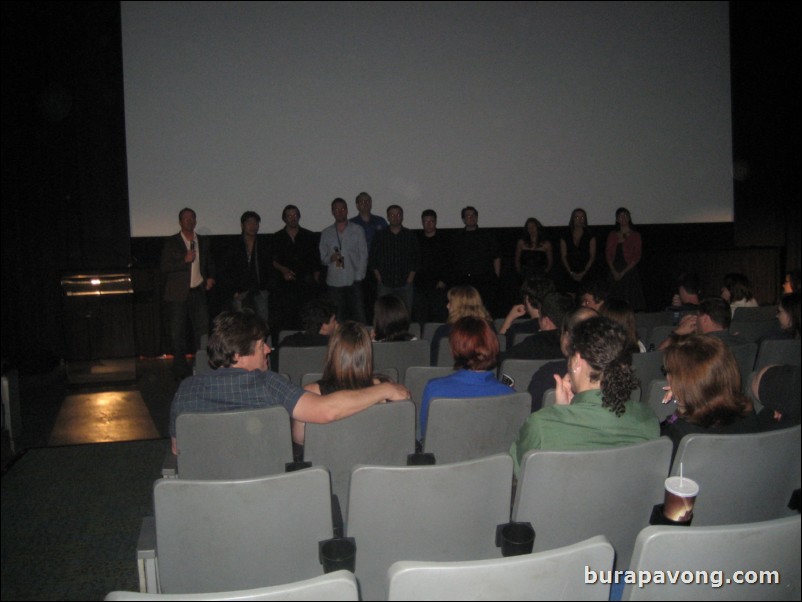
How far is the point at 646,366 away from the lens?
3348 millimetres

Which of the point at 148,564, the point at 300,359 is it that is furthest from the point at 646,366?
the point at 148,564

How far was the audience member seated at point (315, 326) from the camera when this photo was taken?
153 inches

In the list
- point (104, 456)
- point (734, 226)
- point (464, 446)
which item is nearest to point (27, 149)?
point (104, 456)

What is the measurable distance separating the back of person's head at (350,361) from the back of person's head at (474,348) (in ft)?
1.33

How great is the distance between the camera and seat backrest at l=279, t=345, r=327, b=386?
12.1 feet

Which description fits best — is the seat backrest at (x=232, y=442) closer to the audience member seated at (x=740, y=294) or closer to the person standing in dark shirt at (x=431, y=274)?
the audience member seated at (x=740, y=294)

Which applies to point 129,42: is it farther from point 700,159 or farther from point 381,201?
point 700,159

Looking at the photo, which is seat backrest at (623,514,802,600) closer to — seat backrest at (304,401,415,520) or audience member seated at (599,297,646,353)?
seat backrest at (304,401,415,520)

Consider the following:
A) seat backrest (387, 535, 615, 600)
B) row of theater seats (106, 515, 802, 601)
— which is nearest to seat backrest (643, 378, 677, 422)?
row of theater seats (106, 515, 802, 601)

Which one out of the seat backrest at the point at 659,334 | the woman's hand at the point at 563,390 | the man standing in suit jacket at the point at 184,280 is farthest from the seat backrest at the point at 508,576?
the man standing in suit jacket at the point at 184,280

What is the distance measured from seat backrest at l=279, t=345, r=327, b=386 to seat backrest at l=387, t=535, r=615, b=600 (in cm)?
257

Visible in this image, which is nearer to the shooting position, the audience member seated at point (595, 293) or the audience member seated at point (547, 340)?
the audience member seated at point (547, 340)

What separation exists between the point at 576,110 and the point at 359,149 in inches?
113

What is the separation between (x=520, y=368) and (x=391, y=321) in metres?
1.02
